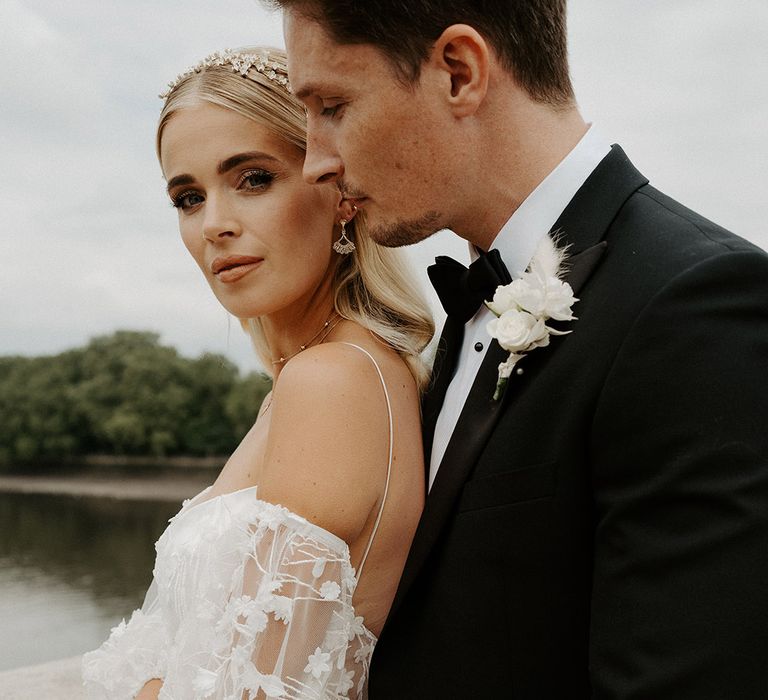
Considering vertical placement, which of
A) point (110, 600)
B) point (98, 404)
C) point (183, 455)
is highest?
point (98, 404)

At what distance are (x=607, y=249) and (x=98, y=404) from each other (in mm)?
58761

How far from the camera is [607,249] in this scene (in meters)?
1.85

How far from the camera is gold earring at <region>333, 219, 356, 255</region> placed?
290 centimetres

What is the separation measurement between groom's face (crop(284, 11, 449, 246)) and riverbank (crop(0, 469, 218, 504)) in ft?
171

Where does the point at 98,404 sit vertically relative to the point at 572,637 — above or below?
above

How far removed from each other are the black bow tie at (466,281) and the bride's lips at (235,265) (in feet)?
2.08

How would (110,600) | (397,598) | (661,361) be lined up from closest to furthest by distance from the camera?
(661,361)
(397,598)
(110,600)

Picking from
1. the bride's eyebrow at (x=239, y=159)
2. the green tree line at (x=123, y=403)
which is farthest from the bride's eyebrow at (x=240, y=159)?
the green tree line at (x=123, y=403)

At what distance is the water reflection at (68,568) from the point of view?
36.1 meters

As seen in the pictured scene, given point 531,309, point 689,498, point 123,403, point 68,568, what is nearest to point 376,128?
point 531,309

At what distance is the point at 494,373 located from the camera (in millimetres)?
1965

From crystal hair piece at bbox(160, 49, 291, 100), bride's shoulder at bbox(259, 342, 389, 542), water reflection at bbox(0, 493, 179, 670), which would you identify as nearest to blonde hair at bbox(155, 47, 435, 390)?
crystal hair piece at bbox(160, 49, 291, 100)

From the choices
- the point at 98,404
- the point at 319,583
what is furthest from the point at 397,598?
the point at 98,404

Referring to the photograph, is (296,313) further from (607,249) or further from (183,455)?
(183,455)
